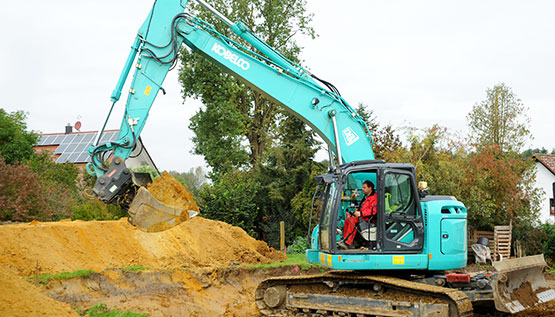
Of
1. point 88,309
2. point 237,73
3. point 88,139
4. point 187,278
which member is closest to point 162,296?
point 187,278

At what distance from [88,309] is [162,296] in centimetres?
197

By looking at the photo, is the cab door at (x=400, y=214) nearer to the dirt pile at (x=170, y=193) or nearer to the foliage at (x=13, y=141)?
the dirt pile at (x=170, y=193)

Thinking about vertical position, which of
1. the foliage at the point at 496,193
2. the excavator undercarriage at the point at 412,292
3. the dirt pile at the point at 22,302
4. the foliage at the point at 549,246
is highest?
the foliage at the point at 496,193

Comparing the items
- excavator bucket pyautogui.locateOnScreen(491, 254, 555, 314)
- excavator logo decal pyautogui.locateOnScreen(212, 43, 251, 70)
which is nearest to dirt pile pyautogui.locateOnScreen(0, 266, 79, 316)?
excavator logo decal pyautogui.locateOnScreen(212, 43, 251, 70)

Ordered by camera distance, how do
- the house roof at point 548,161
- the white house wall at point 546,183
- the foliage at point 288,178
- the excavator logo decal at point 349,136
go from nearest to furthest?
the excavator logo decal at point 349,136, the foliage at point 288,178, the house roof at point 548,161, the white house wall at point 546,183

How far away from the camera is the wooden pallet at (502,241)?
18.3 meters

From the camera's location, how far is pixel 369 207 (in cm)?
770

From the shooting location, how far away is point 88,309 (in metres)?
8.84

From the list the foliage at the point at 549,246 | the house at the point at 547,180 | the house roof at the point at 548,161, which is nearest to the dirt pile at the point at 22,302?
the foliage at the point at 549,246

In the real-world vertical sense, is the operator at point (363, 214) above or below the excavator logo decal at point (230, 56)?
below

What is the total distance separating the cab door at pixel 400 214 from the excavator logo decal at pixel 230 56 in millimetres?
3774

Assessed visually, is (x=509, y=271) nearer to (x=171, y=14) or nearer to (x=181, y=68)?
(x=171, y=14)

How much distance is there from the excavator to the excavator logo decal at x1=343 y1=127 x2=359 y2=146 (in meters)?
0.02

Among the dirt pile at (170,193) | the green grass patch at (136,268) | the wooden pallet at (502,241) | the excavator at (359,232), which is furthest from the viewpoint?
the wooden pallet at (502,241)
